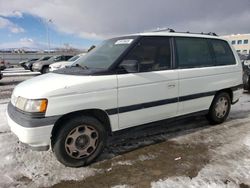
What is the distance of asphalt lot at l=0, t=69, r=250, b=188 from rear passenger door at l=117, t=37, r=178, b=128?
0.45 m

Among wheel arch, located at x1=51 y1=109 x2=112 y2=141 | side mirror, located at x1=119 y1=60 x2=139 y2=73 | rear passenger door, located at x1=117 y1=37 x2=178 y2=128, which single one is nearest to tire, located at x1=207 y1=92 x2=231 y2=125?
rear passenger door, located at x1=117 y1=37 x2=178 y2=128

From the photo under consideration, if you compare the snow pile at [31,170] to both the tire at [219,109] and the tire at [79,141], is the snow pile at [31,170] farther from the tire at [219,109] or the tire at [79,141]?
the tire at [219,109]

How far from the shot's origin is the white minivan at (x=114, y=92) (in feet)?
10.3

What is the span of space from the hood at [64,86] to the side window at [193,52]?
153 cm

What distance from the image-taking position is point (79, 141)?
11.4 feet

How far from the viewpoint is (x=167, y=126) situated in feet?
17.3

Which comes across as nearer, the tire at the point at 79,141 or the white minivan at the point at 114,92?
the white minivan at the point at 114,92

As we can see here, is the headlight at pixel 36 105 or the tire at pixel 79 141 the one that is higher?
the headlight at pixel 36 105

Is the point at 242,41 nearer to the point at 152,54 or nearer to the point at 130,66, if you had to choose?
the point at 152,54

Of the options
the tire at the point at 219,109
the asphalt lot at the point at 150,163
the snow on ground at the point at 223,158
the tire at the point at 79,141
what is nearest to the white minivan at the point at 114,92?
the tire at the point at 79,141

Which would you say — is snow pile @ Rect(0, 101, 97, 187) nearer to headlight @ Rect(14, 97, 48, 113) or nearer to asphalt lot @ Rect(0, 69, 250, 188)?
asphalt lot @ Rect(0, 69, 250, 188)

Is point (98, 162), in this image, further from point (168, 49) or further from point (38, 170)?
point (168, 49)

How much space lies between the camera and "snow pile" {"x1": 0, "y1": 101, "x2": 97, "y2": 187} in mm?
3135

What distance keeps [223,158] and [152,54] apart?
6.42 feet
